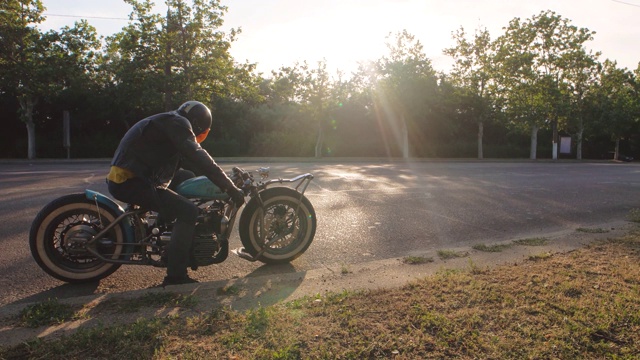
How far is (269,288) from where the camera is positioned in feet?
12.7

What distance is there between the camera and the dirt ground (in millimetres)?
3055

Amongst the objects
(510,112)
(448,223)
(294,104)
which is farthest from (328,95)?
(448,223)

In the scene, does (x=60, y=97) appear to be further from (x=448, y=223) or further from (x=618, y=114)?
(x=618, y=114)

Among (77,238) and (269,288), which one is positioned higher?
(77,238)

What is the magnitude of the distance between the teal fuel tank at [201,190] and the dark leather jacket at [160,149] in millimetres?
287

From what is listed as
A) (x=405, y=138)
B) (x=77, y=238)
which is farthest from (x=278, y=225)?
(x=405, y=138)

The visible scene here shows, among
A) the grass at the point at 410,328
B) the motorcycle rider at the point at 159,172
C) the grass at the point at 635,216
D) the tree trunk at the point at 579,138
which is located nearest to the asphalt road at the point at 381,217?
the grass at the point at 635,216

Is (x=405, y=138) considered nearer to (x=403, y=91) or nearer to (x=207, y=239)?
(x=403, y=91)

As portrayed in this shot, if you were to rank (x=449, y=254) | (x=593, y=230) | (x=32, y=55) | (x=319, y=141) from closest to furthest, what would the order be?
(x=449, y=254) < (x=593, y=230) < (x=32, y=55) < (x=319, y=141)

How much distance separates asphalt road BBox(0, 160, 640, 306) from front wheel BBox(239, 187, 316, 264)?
186 millimetres

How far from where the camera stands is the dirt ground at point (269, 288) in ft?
10.0

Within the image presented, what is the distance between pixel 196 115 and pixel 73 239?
59.8 inches

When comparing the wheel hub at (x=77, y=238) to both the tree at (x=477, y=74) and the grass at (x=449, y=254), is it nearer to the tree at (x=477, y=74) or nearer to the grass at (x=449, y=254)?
the grass at (x=449, y=254)

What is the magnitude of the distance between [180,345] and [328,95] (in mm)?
34192
